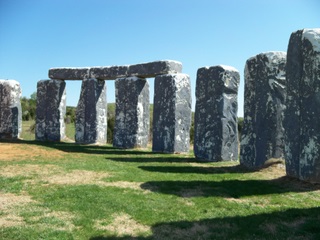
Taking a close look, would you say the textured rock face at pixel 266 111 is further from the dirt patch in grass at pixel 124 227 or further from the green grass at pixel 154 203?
the dirt patch in grass at pixel 124 227

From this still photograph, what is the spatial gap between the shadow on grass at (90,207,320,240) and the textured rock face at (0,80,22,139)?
1870 centimetres

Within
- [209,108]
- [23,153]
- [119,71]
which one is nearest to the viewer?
[209,108]

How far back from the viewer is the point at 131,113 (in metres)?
19.1

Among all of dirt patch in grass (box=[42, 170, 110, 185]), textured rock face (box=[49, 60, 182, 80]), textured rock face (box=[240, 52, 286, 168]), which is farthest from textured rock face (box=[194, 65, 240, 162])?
dirt patch in grass (box=[42, 170, 110, 185])

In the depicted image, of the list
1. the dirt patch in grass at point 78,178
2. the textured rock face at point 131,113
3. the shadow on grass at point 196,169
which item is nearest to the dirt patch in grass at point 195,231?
the dirt patch in grass at point 78,178

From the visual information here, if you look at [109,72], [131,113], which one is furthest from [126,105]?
[109,72]

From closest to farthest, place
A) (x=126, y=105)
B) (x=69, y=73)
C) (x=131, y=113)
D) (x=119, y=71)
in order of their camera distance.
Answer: (x=131, y=113) < (x=126, y=105) < (x=119, y=71) < (x=69, y=73)

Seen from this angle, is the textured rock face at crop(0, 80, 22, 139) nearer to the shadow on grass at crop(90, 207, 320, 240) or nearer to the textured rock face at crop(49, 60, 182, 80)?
the textured rock face at crop(49, 60, 182, 80)

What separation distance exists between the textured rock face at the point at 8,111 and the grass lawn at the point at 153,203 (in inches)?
439

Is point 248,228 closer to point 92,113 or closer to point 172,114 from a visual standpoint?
point 172,114

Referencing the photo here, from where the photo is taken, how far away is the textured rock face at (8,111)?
72.5 feet

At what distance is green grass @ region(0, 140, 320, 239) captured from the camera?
18.5 feet

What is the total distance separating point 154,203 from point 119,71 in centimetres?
1400

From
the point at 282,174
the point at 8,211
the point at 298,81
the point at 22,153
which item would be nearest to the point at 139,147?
the point at 22,153
